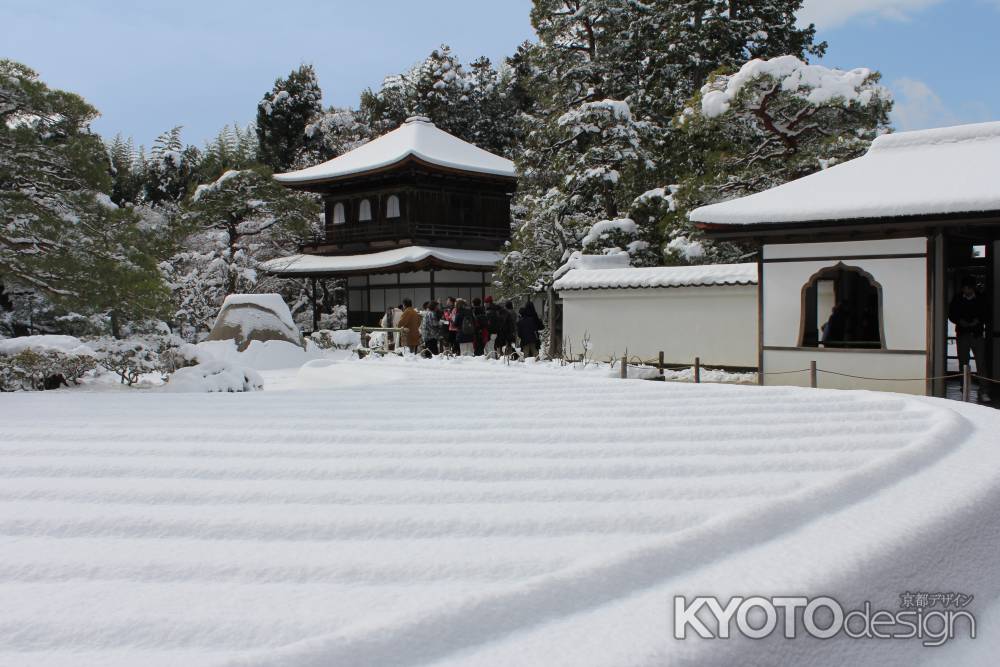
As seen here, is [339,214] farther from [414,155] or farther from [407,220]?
[414,155]

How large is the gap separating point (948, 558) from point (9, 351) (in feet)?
32.3

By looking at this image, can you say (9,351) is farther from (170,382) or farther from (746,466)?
(746,466)

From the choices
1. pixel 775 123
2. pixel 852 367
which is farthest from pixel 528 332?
pixel 775 123

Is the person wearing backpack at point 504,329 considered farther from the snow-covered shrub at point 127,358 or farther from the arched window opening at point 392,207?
the arched window opening at point 392,207

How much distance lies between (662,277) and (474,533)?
34.9 ft

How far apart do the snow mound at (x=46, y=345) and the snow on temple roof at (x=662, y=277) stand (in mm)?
7307

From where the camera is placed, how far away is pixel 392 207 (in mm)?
23875

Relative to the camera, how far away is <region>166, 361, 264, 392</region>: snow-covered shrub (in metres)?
8.99

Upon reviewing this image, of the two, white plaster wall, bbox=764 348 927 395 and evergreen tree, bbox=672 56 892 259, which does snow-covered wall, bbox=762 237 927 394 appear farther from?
evergreen tree, bbox=672 56 892 259

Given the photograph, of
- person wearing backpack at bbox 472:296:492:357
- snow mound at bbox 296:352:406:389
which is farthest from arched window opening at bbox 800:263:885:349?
snow mound at bbox 296:352:406:389

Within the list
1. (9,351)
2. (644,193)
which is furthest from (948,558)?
(644,193)

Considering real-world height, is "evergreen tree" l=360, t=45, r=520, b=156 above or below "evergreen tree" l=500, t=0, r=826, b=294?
above

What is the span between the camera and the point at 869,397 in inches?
202

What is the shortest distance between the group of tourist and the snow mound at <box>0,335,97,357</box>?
4.59 m
